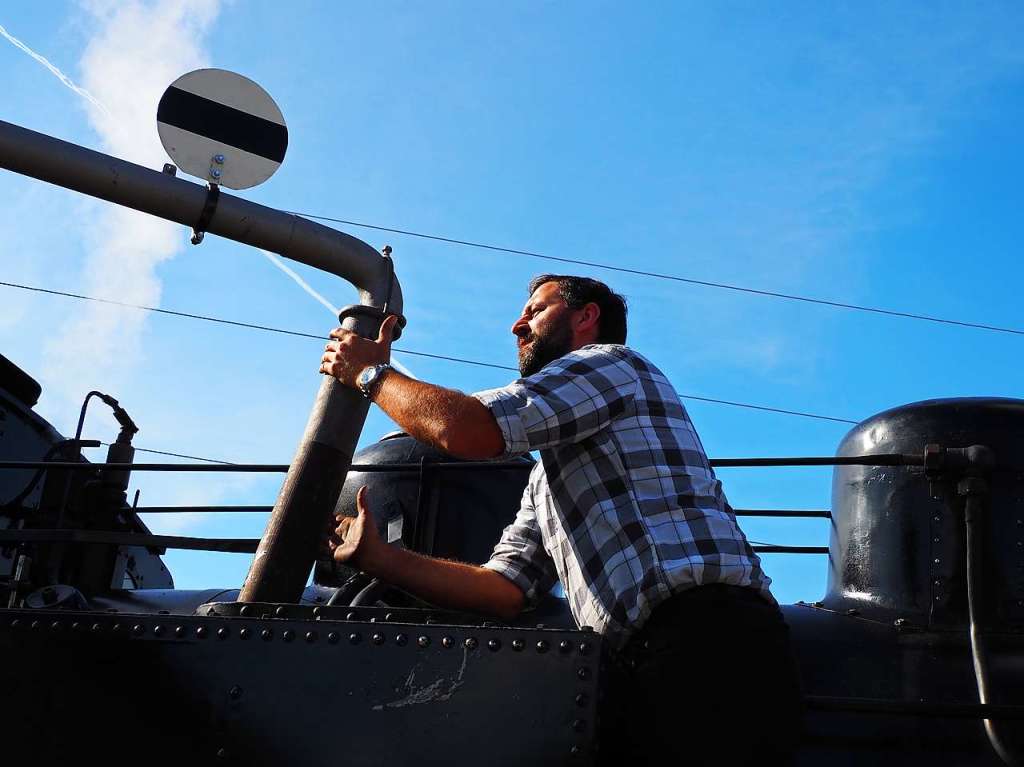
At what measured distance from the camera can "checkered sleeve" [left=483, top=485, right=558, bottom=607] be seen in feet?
10.8

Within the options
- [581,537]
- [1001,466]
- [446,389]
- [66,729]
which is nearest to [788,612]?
[1001,466]

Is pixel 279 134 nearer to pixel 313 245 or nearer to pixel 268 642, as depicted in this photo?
pixel 313 245

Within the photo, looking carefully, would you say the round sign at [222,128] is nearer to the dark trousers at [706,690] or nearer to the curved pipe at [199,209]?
the curved pipe at [199,209]

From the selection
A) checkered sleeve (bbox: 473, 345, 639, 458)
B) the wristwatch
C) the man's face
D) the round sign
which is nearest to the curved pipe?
the round sign

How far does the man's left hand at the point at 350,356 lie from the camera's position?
9.89 ft

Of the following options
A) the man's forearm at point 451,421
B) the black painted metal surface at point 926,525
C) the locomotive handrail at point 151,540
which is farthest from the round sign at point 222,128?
the black painted metal surface at point 926,525

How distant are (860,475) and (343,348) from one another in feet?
8.63

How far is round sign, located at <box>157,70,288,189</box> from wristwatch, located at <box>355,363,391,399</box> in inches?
90.3

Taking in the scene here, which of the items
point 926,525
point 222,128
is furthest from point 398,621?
point 222,128

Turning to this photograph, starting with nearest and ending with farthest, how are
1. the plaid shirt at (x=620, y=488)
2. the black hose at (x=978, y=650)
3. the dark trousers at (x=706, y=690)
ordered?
the dark trousers at (x=706, y=690) < the plaid shirt at (x=620, y=488) < the black hose at (x=978, y=650)

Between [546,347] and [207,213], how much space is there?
88.6 inches

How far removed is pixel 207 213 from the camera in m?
4.85

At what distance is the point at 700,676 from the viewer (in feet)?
8.10

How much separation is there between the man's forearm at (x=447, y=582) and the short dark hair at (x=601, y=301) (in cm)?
81
